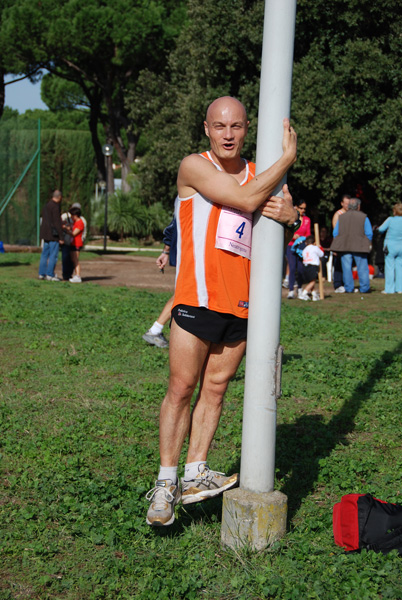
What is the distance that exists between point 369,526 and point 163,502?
994 millimetres

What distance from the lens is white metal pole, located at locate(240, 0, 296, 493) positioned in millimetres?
3477

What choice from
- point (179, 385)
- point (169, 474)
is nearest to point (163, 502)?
point (169, 474)

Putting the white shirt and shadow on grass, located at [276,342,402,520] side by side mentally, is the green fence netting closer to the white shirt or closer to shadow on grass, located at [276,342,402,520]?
the white shirt

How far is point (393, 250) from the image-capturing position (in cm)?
1586

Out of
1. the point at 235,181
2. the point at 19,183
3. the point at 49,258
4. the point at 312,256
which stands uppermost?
the point at 19,183

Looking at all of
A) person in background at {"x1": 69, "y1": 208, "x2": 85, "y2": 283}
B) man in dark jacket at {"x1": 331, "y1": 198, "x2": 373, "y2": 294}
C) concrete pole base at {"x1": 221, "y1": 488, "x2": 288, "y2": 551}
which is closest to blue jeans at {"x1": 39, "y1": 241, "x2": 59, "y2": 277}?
person in background at {"x1": 69, "y1": 208, "x2": 85, "y2": 283}

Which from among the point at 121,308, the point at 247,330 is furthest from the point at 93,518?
the point at 121,308

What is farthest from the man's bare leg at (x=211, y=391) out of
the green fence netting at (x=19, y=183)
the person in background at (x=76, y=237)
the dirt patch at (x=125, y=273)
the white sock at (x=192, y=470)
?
the green fence netting at (x=19, y=183)

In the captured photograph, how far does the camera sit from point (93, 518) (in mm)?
3883

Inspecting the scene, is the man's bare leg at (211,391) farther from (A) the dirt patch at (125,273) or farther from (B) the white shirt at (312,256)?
(A) the dirt patch at (125,273)

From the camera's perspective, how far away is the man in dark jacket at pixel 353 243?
52.5ft

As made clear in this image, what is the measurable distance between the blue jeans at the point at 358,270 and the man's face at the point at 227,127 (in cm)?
1265

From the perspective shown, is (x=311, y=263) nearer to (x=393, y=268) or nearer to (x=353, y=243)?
(x=353, y=243)

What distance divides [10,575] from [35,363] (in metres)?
4.22
